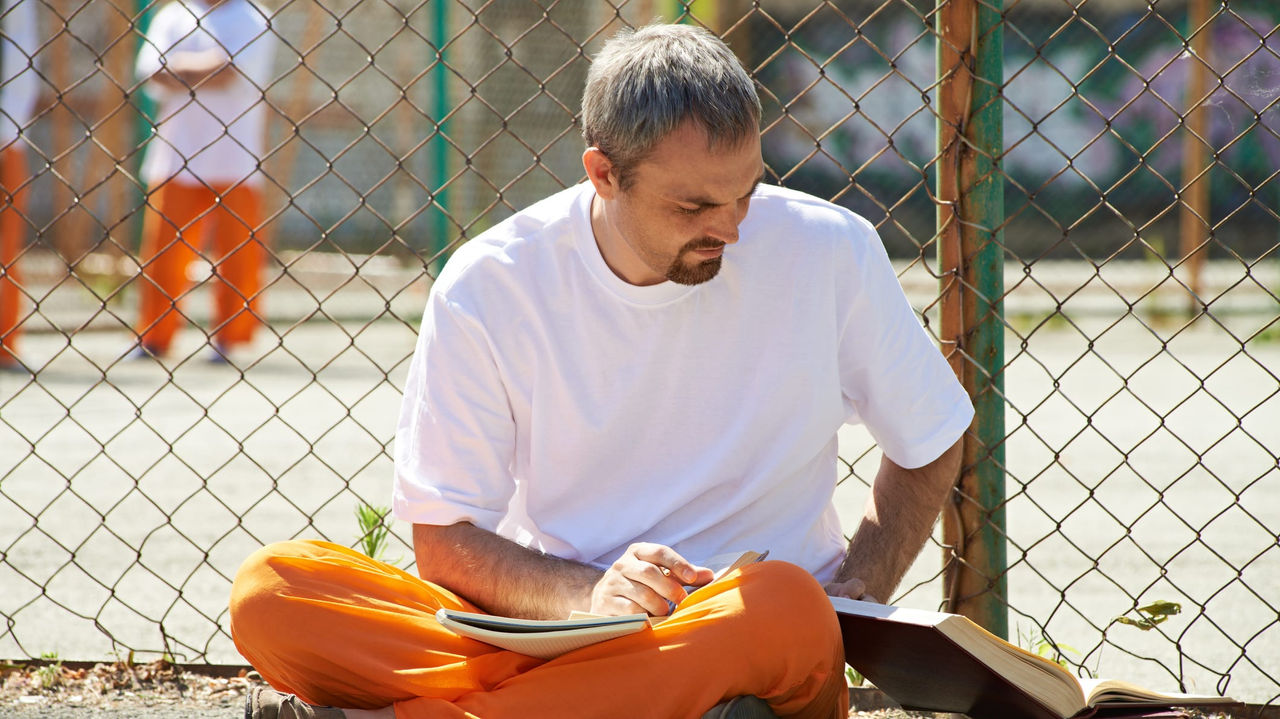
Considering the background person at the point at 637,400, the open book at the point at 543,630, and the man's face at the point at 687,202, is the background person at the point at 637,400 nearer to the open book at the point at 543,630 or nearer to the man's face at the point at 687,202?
the man's face at the point at 687,202

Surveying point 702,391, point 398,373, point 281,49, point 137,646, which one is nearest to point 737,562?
point 702,391

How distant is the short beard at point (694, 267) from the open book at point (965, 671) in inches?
21.8

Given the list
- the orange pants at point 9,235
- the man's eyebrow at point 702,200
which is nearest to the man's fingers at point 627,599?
the man's eyebrow at point 702,200

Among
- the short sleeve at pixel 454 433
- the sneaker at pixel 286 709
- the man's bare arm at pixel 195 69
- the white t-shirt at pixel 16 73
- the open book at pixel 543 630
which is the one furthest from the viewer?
the man's bare arm at pixel 195 69

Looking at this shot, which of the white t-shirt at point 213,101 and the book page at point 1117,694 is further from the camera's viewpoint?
the white t-shirt at point 213,101

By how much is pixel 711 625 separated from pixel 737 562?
152 mm

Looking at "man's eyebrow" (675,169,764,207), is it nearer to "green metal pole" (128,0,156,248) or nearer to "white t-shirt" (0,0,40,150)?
"white t-shirt" (0,0,40,150)

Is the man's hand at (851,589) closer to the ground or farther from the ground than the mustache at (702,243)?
closer to the ground

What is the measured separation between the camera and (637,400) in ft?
7.15

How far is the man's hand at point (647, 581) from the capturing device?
6.14 ft

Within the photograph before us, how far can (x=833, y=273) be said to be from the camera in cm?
219

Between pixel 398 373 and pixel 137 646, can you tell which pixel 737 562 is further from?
pixel 398 373

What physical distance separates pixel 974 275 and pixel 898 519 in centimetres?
57

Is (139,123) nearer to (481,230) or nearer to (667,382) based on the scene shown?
(481,230)
